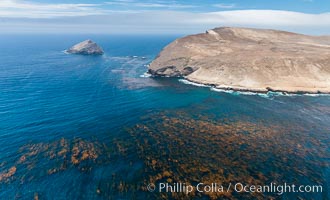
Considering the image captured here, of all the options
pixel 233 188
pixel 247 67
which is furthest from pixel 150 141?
pixel 247 67

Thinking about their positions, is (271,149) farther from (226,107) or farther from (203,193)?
(226,107)

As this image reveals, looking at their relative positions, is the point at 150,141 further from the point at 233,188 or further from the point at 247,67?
the point at 247,67

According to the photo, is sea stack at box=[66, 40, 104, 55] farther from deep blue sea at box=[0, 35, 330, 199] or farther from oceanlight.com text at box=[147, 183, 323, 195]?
oceanlight.com text at box=[147, 183, 323, 195]

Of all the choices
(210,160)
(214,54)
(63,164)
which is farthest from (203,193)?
(214,54)

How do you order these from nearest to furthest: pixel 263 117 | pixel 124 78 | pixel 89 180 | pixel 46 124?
pixel 89 180 → pixel 46 124 → pixel 263 117 → pixel 124 78

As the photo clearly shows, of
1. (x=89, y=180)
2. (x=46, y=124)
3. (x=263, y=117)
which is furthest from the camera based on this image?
(x=263, y=117)

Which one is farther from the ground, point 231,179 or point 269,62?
point 269,62
